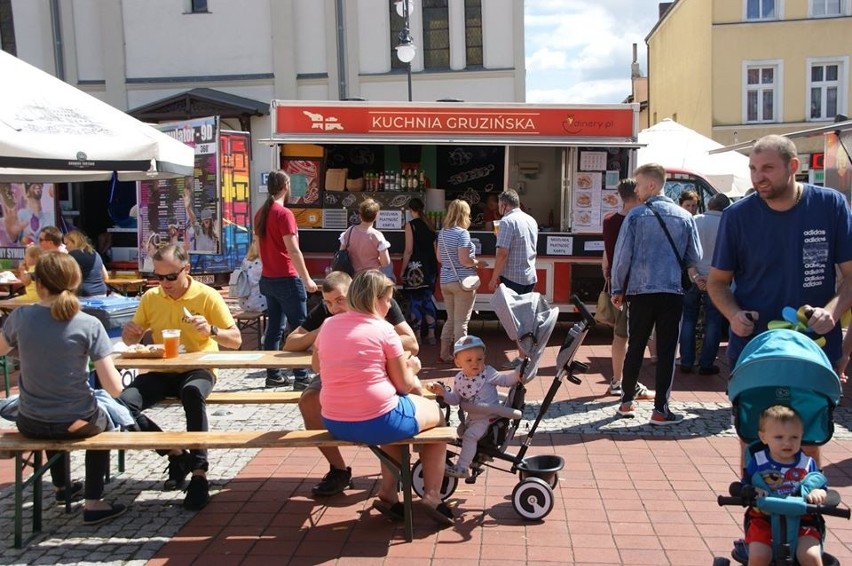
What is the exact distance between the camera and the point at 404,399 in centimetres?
438

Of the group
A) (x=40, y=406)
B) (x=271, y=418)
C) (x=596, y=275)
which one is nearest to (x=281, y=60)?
(x=596, y=275)

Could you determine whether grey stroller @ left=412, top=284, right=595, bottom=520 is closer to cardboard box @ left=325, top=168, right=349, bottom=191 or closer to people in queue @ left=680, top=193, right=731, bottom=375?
people in queue @ left=680, top=193, right=731, bottom=375

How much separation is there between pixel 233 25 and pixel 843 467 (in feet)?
56.8

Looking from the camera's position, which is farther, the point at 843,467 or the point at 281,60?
the point at 281,60

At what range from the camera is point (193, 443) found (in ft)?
14.5

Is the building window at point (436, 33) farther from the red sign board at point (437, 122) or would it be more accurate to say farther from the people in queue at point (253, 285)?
the people in queue at point (253, 285)

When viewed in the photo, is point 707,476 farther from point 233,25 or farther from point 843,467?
point 233,25

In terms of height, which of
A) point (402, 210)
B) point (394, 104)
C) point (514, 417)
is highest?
point (394, 104)

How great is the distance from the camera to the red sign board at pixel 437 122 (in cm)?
1020

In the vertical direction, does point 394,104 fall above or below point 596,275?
above

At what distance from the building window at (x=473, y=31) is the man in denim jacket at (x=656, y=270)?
13.6 m

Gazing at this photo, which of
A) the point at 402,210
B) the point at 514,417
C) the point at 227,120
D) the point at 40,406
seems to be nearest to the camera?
the point at 40,406

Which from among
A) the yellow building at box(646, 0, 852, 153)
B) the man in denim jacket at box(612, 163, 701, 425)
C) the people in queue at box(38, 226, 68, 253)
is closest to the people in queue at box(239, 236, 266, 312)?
the people in queue at box(38, 226, 68, 253)

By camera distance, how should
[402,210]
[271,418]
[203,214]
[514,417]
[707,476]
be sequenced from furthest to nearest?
1. [203,214]
2. [402,210]
3. [271,418]
4. [707,476]
5. [514,417]
